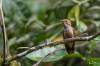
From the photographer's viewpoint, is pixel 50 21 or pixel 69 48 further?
pixel 50 21

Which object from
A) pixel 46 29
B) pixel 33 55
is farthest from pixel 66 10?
pixel 33 55

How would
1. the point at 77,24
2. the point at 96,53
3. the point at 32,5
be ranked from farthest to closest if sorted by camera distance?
the point at 32,5 → the point at 96,53 → the point at 77,24

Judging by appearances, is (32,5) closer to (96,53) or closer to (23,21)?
(23,21)

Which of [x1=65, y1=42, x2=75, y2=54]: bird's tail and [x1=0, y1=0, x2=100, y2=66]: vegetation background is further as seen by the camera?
[x1=0, y1=0, x2=100, y2=66]: vegetation background

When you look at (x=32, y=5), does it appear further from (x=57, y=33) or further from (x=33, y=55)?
(x=33, y=55)

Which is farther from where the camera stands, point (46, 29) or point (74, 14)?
point (46, 29)

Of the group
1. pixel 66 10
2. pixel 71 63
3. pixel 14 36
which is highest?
pixel 66 10

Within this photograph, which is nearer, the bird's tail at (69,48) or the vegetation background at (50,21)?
the bird's tail at (69,48)

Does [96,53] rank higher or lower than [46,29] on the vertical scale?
lower

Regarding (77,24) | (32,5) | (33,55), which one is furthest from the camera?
(32,5)
